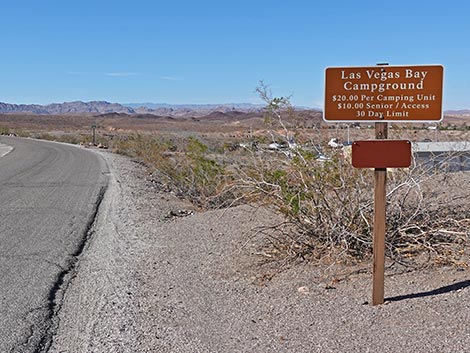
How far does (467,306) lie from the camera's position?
5.75 metres

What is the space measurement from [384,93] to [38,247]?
6.32m

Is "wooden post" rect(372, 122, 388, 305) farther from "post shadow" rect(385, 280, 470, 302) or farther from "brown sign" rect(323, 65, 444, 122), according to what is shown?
"brown sign" rect(323, 65, 444, 122)

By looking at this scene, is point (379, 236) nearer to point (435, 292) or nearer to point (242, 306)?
point (435, 292)

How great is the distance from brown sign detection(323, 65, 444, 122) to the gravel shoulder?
1.76 m

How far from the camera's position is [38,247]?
10102 millimetres

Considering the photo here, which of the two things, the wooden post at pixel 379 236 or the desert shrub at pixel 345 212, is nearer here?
the wooden post at pixel 379 236

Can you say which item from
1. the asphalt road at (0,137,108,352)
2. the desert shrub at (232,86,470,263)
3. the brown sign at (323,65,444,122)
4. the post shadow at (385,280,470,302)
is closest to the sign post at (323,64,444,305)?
the brown sign at (323,65,444,122)

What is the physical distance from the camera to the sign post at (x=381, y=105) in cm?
595

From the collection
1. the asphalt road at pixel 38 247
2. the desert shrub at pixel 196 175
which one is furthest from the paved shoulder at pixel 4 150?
the desert shrub at pixel 196 175

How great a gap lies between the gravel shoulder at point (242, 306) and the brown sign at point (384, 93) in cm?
176

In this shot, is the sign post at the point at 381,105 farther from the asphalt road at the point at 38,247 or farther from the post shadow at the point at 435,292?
the asphalt road at the point at 38,247

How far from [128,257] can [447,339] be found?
213 inches

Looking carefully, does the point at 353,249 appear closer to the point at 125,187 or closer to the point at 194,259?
the point at 194,259

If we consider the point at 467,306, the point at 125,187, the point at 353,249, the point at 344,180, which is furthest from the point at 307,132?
the point at 125,187
